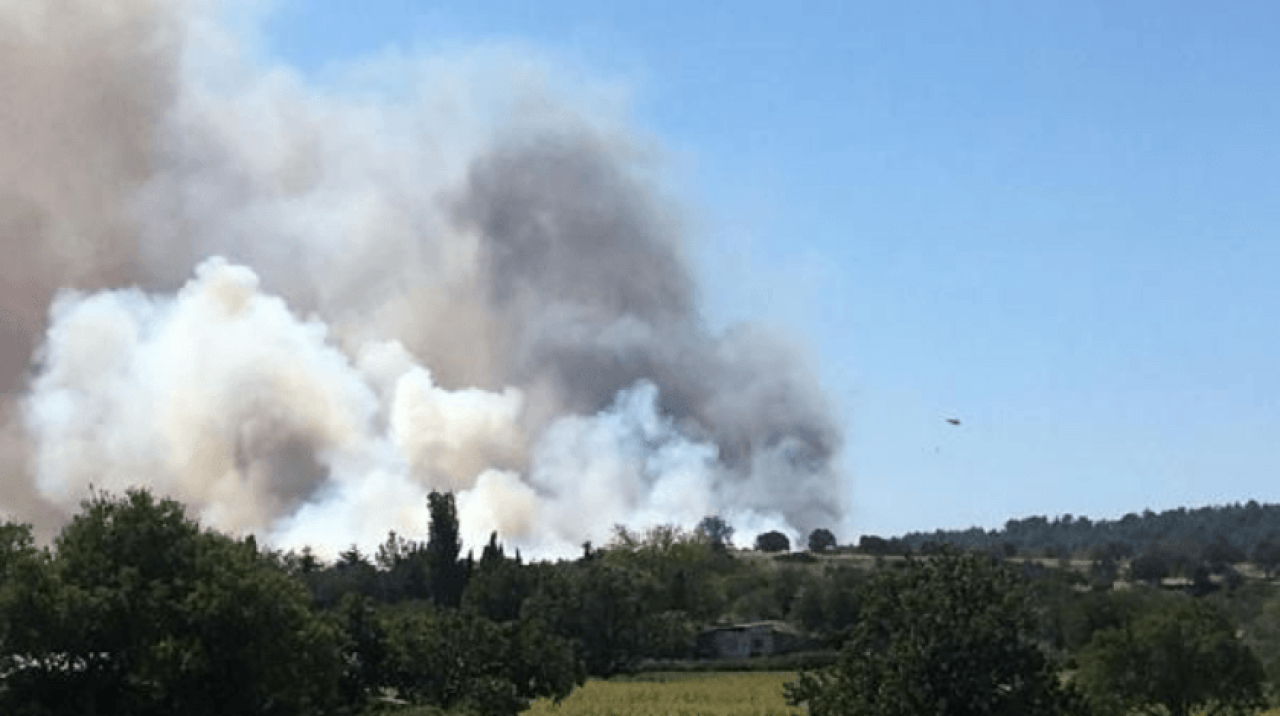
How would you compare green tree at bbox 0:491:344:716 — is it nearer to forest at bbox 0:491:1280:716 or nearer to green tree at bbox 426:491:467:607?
forest at bbox 0:491:1280:716

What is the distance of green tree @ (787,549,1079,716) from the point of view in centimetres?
3547

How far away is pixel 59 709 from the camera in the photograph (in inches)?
2264

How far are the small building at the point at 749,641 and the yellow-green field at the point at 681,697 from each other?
28.1m

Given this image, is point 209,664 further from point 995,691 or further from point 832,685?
point 995,691

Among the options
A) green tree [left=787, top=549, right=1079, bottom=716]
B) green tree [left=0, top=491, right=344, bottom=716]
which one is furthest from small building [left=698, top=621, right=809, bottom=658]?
green tree [left=787, top=549, right=1079, bottom=716]

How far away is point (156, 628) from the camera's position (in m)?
59.0

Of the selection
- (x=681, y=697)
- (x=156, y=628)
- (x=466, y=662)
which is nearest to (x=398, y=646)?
(x=466, y=662)

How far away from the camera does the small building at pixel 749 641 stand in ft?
558

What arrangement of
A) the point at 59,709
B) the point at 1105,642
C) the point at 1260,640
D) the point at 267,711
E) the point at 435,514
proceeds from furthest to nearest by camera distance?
the point at 435,514, the point at 1260,640, the point at 1105,642, the point at 267,711, the point at 59,709

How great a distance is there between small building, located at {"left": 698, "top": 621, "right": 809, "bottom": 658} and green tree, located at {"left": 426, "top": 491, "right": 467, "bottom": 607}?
2985 cm

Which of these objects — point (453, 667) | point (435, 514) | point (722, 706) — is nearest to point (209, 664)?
point (453, 667)

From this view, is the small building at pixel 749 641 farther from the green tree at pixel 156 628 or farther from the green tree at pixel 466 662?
the green tree at pixel 156 628

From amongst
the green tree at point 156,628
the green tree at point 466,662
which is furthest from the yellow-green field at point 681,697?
the green tree at point 156,628

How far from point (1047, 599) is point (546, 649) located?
109 meters
